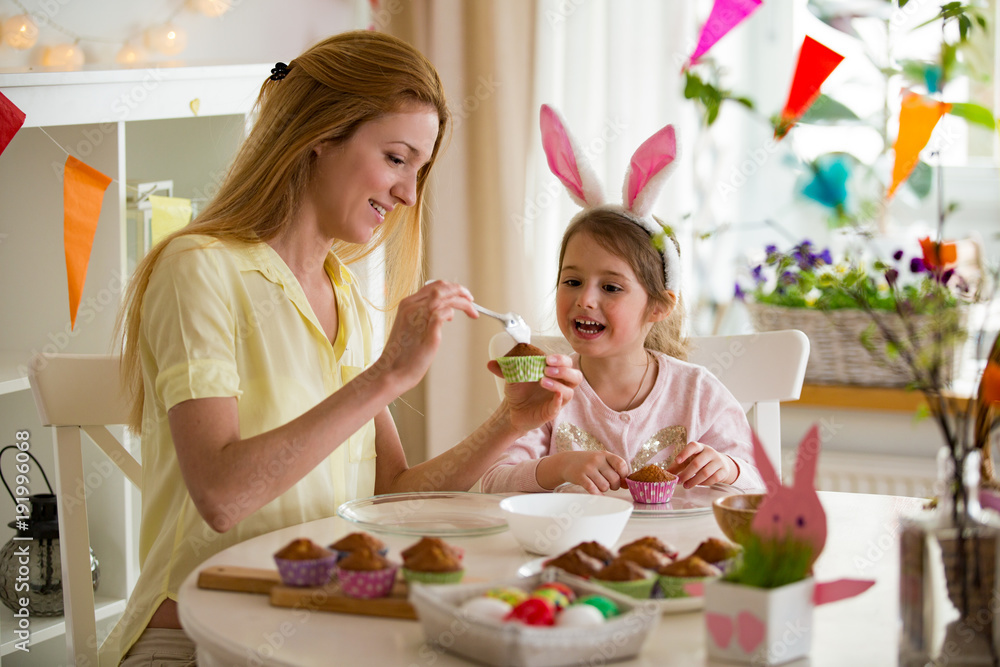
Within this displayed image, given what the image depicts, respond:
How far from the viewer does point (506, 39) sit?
8.97ft

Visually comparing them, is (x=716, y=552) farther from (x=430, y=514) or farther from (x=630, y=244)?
(x=630, y=244)

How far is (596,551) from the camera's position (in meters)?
1.00

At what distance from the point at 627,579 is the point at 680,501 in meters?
0.54

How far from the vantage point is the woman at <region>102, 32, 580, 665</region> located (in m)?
1.26

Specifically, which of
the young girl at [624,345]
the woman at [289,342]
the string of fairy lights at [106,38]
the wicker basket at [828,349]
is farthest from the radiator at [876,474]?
the string of fairy lights at [106,38]

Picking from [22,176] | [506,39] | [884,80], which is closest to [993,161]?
[884,80]

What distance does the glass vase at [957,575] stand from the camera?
31.9 inches

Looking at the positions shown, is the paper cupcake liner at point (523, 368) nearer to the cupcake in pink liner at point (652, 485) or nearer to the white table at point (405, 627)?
the cupcake in pink liner at point (652, 485)

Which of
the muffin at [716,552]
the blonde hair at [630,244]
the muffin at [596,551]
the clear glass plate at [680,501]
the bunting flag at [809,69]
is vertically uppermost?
the bunting flag at [809,69]

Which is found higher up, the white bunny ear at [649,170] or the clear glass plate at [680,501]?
the white bunny ear at [649,170]

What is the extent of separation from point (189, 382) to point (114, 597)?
45.1 inches

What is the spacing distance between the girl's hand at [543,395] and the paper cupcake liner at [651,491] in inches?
6.8

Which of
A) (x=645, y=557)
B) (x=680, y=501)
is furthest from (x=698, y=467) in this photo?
(x=645, y=557)

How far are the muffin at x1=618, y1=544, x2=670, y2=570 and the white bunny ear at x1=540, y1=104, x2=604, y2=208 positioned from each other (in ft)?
3.35
